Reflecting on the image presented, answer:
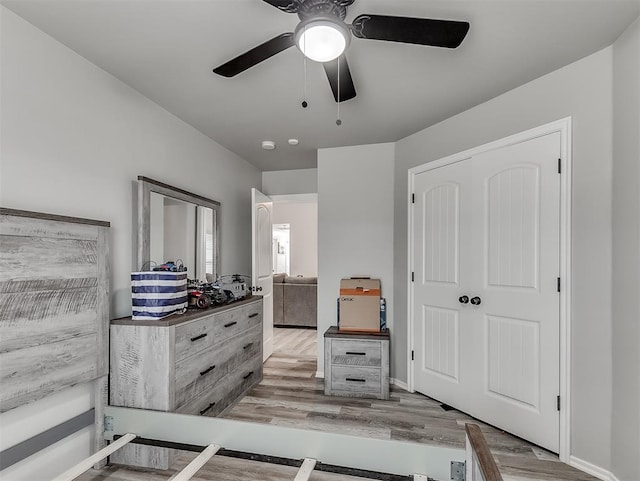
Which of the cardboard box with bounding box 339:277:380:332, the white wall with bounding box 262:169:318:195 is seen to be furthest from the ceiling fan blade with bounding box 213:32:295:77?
the white wall with bounding box 262:169:318:195

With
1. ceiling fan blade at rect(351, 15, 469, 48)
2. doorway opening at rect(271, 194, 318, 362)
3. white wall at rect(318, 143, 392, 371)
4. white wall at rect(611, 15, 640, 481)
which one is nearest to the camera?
ceiling fan blade at rect(351, 15, 469, 48)

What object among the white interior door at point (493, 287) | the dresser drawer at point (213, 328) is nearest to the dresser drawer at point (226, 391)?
the dresser drawer at point (213, 328)

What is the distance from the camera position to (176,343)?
2.30 metres

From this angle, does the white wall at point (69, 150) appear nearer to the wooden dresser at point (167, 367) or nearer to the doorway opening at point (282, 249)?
the wooden dresser at point (167, 367)

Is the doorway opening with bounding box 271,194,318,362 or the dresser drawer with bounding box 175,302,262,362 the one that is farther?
the doorway opening with bounding box 271,194,318,362

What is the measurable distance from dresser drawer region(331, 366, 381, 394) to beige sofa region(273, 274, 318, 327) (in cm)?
296

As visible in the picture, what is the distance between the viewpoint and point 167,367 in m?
2.22

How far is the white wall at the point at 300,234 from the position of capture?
918 cm

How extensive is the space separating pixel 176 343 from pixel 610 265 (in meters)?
2.62

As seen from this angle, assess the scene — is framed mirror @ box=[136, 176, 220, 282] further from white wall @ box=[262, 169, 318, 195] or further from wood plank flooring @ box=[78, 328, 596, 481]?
white wall @ box=[262, 169, 318, 195]

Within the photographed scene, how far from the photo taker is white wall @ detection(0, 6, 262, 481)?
1.77 metres

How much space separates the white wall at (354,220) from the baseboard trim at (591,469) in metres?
1.72

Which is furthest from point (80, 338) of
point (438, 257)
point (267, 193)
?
point (267, 193)

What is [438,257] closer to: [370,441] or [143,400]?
[370,441]
